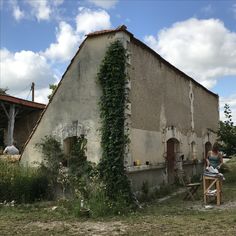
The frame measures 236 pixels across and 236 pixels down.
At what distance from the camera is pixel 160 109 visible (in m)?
12.8

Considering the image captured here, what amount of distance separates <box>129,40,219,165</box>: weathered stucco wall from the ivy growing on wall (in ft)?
2.53

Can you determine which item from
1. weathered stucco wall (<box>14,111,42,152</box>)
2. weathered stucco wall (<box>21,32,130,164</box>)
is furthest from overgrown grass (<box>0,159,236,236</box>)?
weathered stucco wall (<box>14,111,42,152</box>)

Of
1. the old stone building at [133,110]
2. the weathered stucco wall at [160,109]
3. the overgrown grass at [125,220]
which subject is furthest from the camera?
the weathered stucco wall at [160,109]

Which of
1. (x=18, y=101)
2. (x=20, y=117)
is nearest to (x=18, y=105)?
(x=18, y=101)

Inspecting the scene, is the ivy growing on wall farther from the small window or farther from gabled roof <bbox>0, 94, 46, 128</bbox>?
gabled roof <bbox>0, 94, 46, 128</bbox>

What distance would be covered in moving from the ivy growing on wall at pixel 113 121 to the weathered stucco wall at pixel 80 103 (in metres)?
0.31

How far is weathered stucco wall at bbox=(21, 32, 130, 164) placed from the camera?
10.3m

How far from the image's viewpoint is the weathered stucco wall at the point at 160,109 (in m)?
11.0

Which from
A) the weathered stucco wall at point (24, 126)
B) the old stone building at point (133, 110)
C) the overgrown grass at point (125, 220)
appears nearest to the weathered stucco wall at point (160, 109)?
the old stone building at point (133, 110)

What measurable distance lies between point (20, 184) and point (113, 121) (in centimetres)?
337

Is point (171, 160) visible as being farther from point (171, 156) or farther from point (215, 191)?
point (215, 191)

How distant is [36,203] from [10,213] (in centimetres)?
130

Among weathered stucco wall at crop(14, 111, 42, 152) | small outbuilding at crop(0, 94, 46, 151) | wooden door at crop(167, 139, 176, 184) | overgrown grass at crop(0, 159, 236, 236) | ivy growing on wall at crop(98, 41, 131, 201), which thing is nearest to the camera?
overgrown grass at crop(0, 159, 236, 236)

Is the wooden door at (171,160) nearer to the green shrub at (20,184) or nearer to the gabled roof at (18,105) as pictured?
the green shrub at (20,184)
